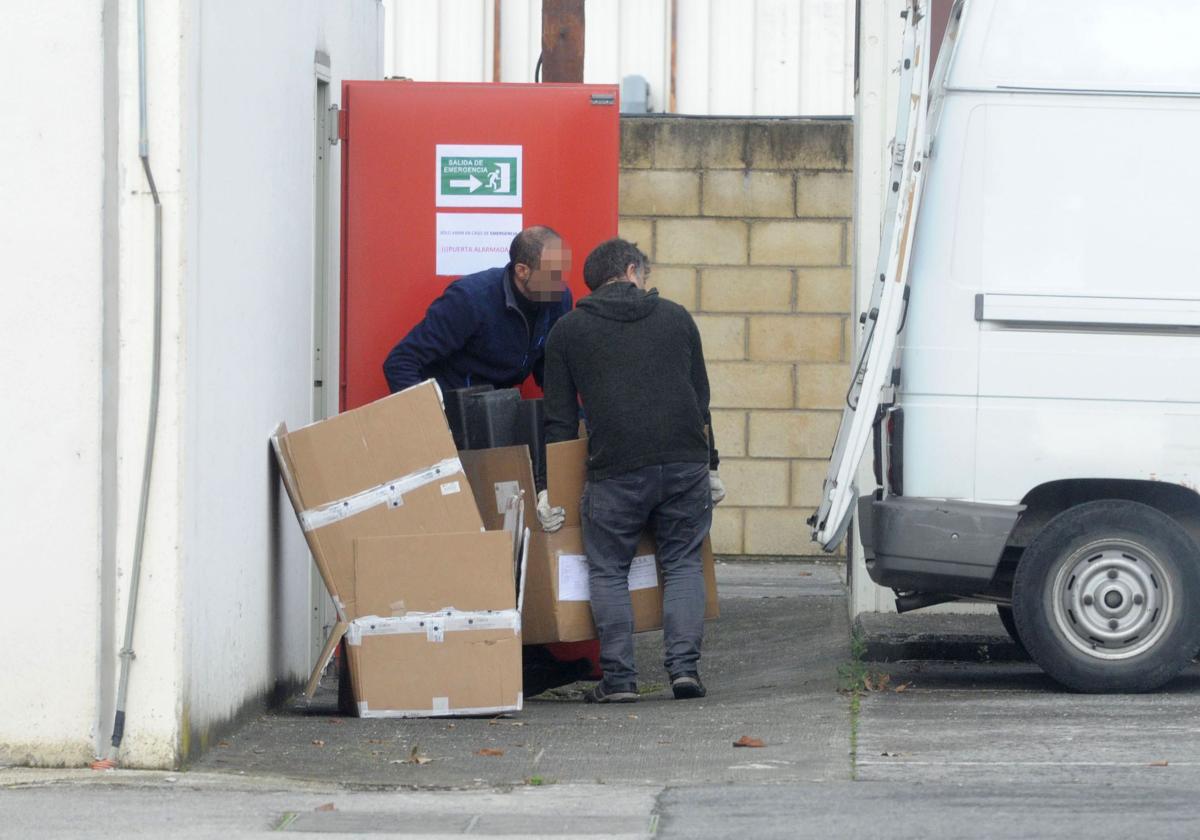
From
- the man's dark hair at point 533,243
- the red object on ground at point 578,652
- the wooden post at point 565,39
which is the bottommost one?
the red object on ground at point 578,652

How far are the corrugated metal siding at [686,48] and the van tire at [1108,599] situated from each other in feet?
23.6

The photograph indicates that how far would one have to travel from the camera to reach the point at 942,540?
21.3 ft

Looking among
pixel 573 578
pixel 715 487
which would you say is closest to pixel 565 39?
pixel 715 487

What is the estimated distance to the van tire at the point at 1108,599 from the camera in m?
6.50

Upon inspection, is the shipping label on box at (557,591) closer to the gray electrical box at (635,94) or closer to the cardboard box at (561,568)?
the cardboard box at (561,568)

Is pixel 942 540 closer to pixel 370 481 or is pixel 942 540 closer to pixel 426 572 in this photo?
pixel 426 572

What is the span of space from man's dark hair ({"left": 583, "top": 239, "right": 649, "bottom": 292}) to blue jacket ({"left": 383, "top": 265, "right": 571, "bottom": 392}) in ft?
1.05

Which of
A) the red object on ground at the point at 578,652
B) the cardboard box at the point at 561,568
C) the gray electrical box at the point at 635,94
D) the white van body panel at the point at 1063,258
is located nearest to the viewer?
the white van body panel at the point at 1063,258

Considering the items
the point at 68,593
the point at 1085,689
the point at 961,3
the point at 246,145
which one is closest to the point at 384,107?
the point at 246,145

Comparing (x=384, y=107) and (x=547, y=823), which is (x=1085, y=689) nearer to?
(x=547, y=823)

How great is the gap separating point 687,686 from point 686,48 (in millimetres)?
7388

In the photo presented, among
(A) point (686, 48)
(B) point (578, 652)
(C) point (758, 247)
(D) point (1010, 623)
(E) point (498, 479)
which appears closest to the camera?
(E) point (498, 479)

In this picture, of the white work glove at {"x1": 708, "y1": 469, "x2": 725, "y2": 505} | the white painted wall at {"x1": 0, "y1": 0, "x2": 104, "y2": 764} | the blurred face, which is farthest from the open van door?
the white painted wall at {"x1": 0, "y1": 0, "x2": 104, "y2": 764}

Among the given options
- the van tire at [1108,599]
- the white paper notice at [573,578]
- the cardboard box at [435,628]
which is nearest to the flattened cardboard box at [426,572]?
the cardboard box at [435,628]
